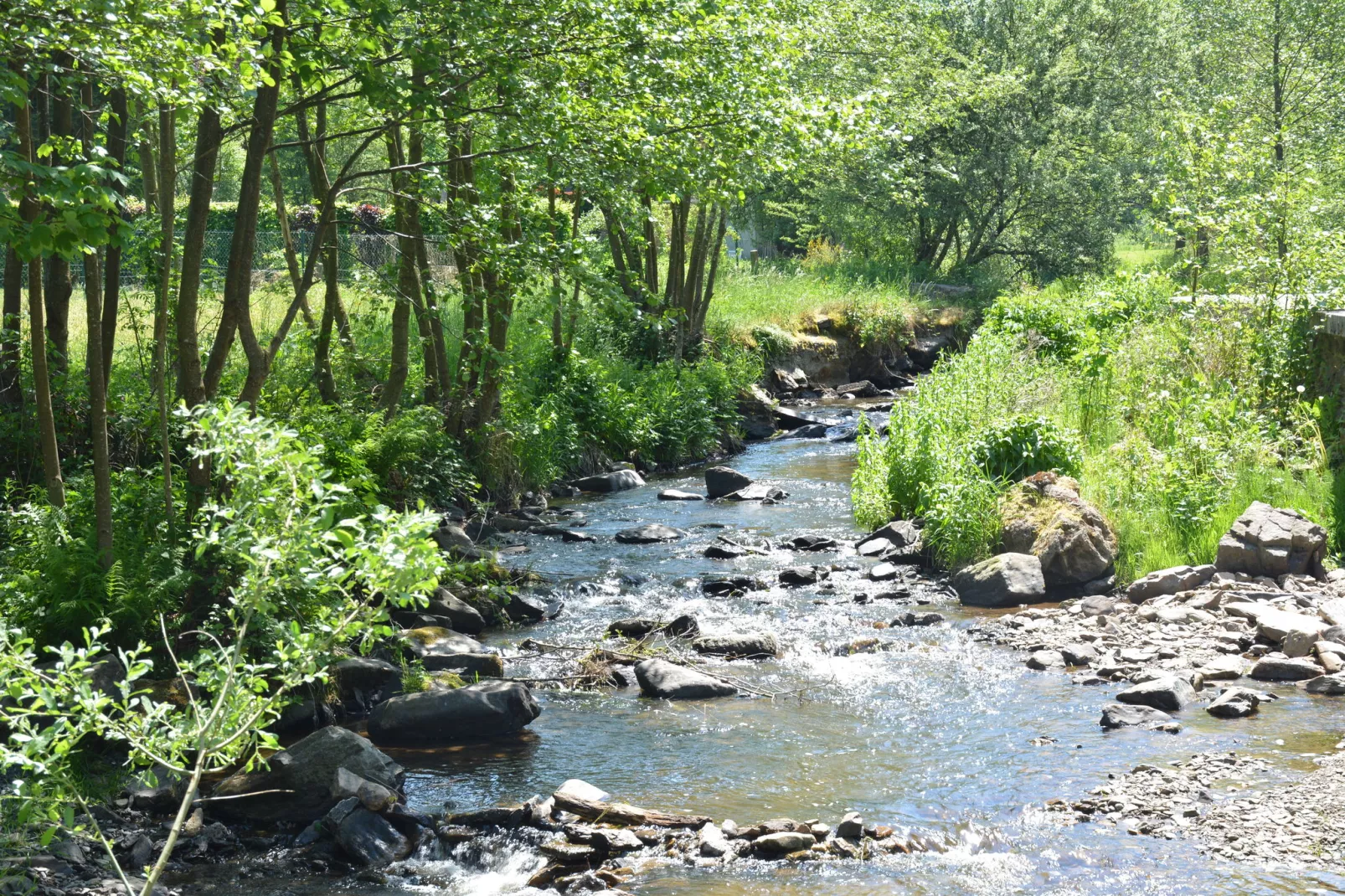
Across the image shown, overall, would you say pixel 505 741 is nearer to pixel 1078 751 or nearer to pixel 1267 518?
pixel 1078 751

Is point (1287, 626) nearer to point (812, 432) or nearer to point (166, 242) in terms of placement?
point (166, 242)

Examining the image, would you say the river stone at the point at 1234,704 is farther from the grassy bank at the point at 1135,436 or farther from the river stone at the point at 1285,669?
the grassy bank at the point at 1135,436

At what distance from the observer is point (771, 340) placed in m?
26.7

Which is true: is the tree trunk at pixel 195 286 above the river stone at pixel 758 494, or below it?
above

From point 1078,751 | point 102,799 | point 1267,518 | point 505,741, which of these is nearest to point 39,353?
point 102,799

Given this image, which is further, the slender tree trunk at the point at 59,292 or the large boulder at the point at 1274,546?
the large boulder at the point at 1274,546

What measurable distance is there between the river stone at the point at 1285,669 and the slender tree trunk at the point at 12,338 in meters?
9.94

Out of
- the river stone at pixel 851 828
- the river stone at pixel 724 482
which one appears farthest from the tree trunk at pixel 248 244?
the river stone at pixel 724 482

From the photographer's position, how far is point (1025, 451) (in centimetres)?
1264

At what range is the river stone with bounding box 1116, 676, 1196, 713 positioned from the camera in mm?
7961

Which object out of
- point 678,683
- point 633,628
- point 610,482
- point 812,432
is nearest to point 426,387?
point 610,482

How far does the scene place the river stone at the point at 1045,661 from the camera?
357 inches

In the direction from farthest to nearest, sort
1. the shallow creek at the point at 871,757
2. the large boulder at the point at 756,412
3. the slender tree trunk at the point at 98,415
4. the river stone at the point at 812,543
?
1. the large boulder at the point at 756,412
2. the river stone at the point at 812,543
3. the slender tree trunk at the point at 98,415
4. the shallow creek at the point at 871,757

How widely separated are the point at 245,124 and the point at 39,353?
2.41 m
